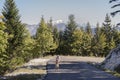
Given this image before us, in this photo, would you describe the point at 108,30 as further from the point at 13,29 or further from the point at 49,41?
the point at 13,29

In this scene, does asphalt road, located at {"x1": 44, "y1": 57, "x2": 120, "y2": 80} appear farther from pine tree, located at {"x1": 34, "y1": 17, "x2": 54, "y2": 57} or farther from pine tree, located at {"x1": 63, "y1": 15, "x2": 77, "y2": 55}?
pine tree, located at {"x1": 63, "y1": 15, "x2": 77, "y2": 55}

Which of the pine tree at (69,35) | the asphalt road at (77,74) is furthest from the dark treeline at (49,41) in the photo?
the asphalt road at (77,74)

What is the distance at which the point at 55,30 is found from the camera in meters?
125

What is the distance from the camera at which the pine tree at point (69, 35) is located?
4454 inches

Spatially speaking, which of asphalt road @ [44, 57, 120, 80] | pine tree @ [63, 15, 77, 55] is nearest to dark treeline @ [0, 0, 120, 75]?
pine tree @ [63, 15, 77, 55]

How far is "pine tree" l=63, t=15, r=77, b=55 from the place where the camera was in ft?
371

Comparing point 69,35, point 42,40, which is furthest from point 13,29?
point 69,35

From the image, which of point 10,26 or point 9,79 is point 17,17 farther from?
point 9,79

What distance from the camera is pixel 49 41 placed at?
314 feet

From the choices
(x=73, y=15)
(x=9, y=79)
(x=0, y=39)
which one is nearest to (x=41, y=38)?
(x=73, y=15)

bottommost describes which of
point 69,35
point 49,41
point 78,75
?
point 78,75

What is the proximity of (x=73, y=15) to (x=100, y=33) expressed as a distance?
1945 centimetres

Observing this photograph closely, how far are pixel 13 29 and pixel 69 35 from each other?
52256mm

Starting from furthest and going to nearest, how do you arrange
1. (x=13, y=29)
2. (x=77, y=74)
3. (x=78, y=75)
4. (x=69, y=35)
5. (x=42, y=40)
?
(x=69, y=35), (x=42, y=40), (x=13, y=29), (x=77, y=74), (x=78, y=75)
